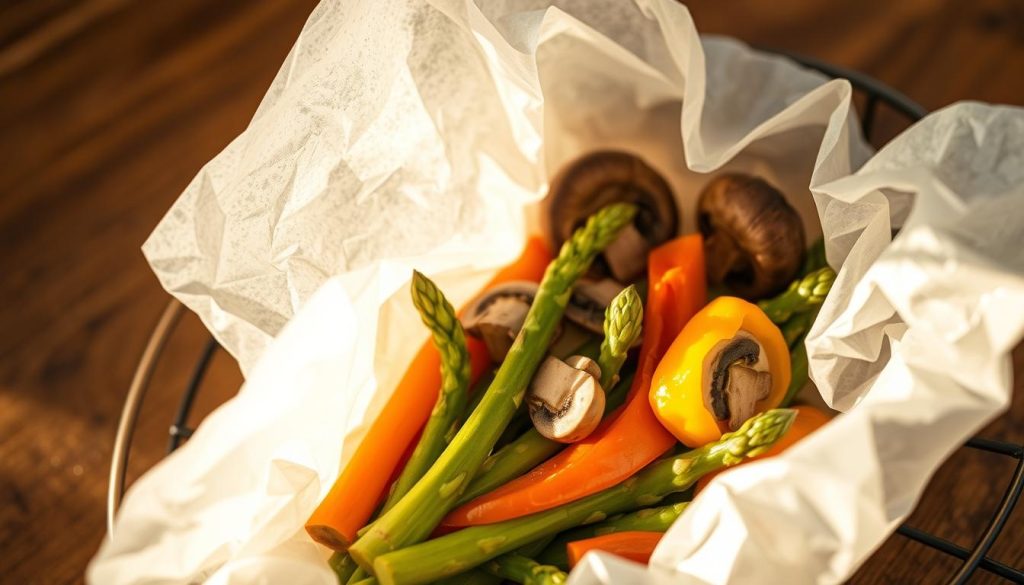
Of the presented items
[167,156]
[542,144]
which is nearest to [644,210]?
[542,144]

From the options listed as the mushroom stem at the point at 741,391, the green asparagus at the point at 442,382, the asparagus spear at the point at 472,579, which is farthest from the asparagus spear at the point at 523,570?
the mushroom stem at the point at 741,391

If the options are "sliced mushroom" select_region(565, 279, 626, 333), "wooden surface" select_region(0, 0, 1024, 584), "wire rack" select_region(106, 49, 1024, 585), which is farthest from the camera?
"wooden surface" select_region(0, 0, 1024, 584)

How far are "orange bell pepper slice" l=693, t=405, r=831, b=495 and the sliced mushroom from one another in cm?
19

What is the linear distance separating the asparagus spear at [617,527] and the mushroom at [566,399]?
83 millimetres

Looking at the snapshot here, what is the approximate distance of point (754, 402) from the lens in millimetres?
907

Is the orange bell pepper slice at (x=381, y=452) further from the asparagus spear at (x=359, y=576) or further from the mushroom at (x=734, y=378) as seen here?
the mushroom at (x=734, y=378)

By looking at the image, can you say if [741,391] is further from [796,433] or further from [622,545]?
[622,545]

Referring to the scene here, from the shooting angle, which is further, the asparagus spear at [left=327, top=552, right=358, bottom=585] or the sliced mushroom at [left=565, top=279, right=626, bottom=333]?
the sliced mushroom at [left=565, top=279, right=626, bottom=333]

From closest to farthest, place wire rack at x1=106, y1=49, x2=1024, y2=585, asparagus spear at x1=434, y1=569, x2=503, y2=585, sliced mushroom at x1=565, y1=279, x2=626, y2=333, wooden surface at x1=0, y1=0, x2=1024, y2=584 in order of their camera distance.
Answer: wire rack at x1=106, y1=49, x2=1024, y2=585
asparagus spear at x1=434, y1=569, x2=503, y2=585
sliced mushroom at x1=565, y1=279, x2=626, y2=333
wooden surface at x1=0, y1=0, x2=1024, y2=584

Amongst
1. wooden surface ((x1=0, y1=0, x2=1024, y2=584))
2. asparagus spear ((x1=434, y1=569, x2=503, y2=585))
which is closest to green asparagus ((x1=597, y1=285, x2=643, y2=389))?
asparagus spear ((x1=434, y1=569, x2=503, y2=585))

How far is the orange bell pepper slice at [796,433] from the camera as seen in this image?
2.88 ft

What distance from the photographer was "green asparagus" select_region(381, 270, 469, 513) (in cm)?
89

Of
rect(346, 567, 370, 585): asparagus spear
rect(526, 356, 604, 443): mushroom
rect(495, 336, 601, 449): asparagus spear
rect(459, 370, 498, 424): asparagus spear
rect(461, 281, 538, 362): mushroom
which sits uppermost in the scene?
rect(461, 281, 538, 362): mushroom

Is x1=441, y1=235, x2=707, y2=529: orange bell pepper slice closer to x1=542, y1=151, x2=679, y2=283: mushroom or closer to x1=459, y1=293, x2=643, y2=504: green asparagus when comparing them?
x1=459, y1=293, x2=643, y2=504: green asparagus
